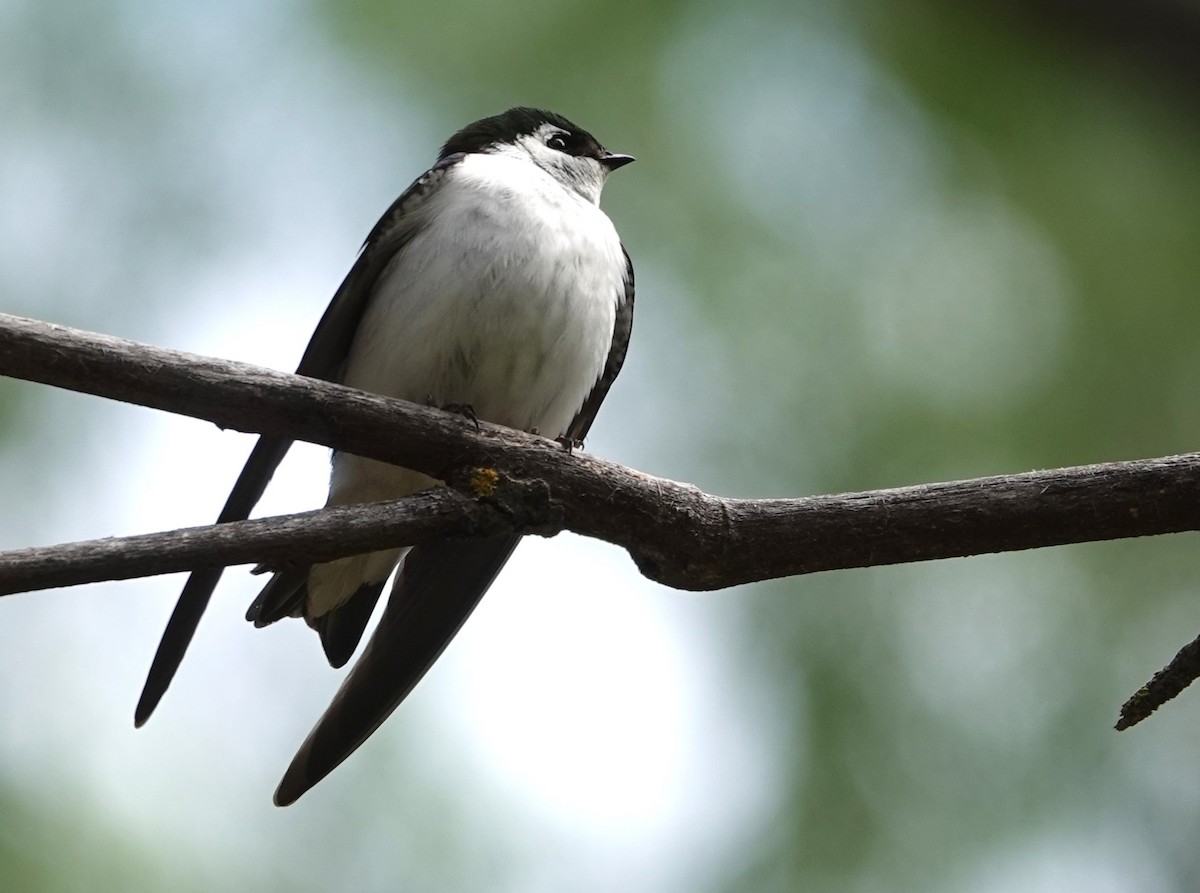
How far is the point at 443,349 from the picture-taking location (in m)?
3.79

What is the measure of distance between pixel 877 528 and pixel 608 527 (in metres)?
0.61

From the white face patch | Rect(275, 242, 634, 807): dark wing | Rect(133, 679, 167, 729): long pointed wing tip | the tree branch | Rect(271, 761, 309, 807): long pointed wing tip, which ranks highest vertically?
the white face patch

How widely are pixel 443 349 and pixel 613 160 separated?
165cm

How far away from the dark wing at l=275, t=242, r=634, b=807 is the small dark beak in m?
1.84

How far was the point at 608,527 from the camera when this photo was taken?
9.48ft

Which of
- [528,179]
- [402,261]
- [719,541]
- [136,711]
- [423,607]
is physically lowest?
[136,711]

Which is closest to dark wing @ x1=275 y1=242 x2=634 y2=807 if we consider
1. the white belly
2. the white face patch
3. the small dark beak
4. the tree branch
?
the white belly

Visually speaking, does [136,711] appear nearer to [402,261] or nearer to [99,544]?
[99,544]

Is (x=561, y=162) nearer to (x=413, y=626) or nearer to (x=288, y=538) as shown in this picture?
(x=413, y=626)

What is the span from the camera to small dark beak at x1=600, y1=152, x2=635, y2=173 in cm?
507

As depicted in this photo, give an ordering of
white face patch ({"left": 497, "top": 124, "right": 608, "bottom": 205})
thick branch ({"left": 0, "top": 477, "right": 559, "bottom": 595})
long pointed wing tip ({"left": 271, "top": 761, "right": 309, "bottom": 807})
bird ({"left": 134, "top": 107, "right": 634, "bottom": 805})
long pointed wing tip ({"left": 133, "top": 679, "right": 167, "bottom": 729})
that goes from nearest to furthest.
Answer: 1. thick branch ({"left": 0, "top": 477, "right": 559, "bottom": 595})
2. long pointed wing tip ({"left": 133, "top": 679, "right": 167, "bottom": 729})
3. long pointed wing tip ({"left": 271, "top": 761, "right": 309, "bottom": 807})
4. bird ({"left": 134, "top": 107, "right": 634, "bottom": 805})
5. white face patch ({"left": 497, "top": 124, "right": 608, "bottom": 205})

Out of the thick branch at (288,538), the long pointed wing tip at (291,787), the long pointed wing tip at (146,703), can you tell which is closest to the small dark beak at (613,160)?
the thick branch at (288,538)

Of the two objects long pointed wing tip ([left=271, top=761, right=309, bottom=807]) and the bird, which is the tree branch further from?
long pointed wing tip ([left=271, top=761, right=309, bottom=807])

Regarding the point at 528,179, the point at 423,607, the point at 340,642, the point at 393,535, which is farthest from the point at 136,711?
the point at 528,179
